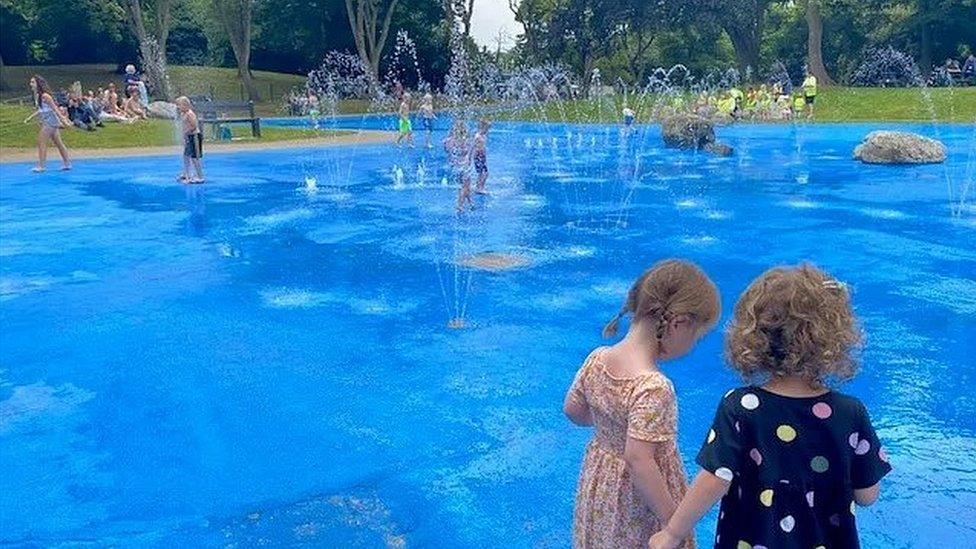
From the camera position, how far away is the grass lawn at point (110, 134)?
22344mm

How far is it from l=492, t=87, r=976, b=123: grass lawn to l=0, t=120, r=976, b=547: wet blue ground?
542 inches

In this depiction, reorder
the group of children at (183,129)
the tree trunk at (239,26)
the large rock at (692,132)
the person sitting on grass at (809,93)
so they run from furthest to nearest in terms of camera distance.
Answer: the tree trunk at (239,26) < the person sitting on grass at (809,93) < the large rock at (692,132) < the group of children at (183,129)

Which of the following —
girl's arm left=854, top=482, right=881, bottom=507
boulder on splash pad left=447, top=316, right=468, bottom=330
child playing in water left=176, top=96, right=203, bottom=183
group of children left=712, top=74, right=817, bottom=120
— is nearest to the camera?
girl's arm left=854, top=482, right=881, bottom=507

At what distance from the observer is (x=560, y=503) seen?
433cm

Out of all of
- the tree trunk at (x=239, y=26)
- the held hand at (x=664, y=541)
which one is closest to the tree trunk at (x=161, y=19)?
the tree trunk at (x=239, y=26)

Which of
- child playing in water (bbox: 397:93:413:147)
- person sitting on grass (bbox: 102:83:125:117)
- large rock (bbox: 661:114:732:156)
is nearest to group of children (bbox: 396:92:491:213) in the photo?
child playing in water (bbox: 397:93:413:147)

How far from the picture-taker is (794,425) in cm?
201

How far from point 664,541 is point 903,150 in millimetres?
17575

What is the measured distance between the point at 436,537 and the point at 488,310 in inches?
146

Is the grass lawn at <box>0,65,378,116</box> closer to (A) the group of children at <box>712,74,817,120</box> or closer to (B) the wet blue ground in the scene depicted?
(A) the group of children at <box>712,74,817,120</box>

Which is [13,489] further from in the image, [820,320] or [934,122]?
[934,122]

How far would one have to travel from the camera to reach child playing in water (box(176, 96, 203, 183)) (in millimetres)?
14701

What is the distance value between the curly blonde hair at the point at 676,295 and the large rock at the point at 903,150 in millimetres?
17357

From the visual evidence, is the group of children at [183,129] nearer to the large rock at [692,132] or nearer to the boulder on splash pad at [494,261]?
the boulder on splash pad at [494,261]
